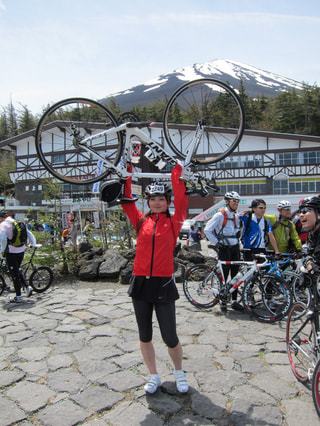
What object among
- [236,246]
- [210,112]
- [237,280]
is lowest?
[237,280]

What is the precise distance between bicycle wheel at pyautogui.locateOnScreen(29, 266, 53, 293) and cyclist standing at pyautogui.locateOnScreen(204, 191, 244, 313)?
14.6 ft

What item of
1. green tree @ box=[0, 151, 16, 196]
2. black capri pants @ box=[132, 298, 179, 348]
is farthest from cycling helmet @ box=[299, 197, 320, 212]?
green tree @ box=[0, 151, 16, 196]

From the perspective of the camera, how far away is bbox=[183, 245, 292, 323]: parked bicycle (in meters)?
5.51

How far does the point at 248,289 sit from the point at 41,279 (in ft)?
16.9

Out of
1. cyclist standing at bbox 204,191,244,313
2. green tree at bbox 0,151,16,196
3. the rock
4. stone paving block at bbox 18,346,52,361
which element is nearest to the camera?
stone paving block at bbox 18,346,52,361

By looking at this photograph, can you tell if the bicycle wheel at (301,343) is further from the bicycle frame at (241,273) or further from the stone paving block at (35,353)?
the stone paving block at (35,353)

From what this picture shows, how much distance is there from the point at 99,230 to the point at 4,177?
5623 cm

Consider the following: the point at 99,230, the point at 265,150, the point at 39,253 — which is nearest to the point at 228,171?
the point at 265,150

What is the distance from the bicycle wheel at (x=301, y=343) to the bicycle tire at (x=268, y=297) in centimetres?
170

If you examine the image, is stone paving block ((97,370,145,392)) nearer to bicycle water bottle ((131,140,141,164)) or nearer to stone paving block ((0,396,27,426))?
stone paving block ((0,396,27,426))

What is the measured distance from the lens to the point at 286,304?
5.48 m

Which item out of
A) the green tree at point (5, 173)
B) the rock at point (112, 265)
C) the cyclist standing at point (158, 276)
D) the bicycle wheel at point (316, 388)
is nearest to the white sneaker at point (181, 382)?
the cyclist standing at point (158, 276)

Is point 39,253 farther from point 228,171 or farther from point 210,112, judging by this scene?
point 228,171

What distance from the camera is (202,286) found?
616cm
